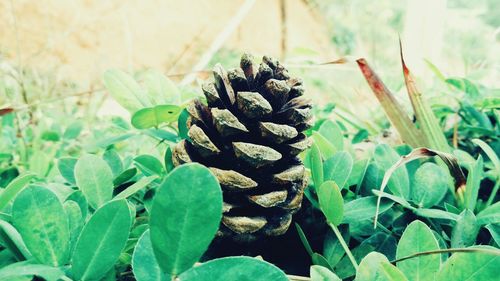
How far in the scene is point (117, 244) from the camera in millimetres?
208

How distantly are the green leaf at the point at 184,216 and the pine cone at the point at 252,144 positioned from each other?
0.24 feet

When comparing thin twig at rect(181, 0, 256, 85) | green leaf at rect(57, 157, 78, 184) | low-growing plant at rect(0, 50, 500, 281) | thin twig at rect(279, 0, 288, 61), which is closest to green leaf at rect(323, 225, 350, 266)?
low-growing plant at rect(0, 50, 500, 281)

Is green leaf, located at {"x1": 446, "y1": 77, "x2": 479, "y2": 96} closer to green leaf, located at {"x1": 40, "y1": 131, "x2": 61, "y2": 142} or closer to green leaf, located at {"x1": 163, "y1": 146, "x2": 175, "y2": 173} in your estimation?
green leaf, located at {"x1": 163, "y1": 146, "x2": 175, "y2": 173}

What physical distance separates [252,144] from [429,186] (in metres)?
0.14

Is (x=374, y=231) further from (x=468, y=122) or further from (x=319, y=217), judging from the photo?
(x=468, y=122)

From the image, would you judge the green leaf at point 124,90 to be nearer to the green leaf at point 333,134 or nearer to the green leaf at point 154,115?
the green leaf at point 154,115

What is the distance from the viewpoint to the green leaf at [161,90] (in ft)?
1.30

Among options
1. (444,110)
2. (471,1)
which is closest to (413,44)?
(444,110)

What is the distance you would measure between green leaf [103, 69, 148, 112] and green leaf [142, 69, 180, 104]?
0.02m

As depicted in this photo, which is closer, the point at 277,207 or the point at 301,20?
the point at 277,207

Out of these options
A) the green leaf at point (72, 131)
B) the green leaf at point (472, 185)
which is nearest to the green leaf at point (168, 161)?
the green leaf at point (472, 185)

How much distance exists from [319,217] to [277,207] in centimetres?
6

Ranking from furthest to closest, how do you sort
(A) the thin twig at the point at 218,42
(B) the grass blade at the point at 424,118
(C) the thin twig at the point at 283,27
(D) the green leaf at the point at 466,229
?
(C) the thin twig at the point at 283,27, (A) the thin twig at the point at 218,42, (B) the grass blade at the point at 424,118, (D) the green leaf at the point at 466,229

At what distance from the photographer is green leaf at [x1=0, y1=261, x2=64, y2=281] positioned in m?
0.20
